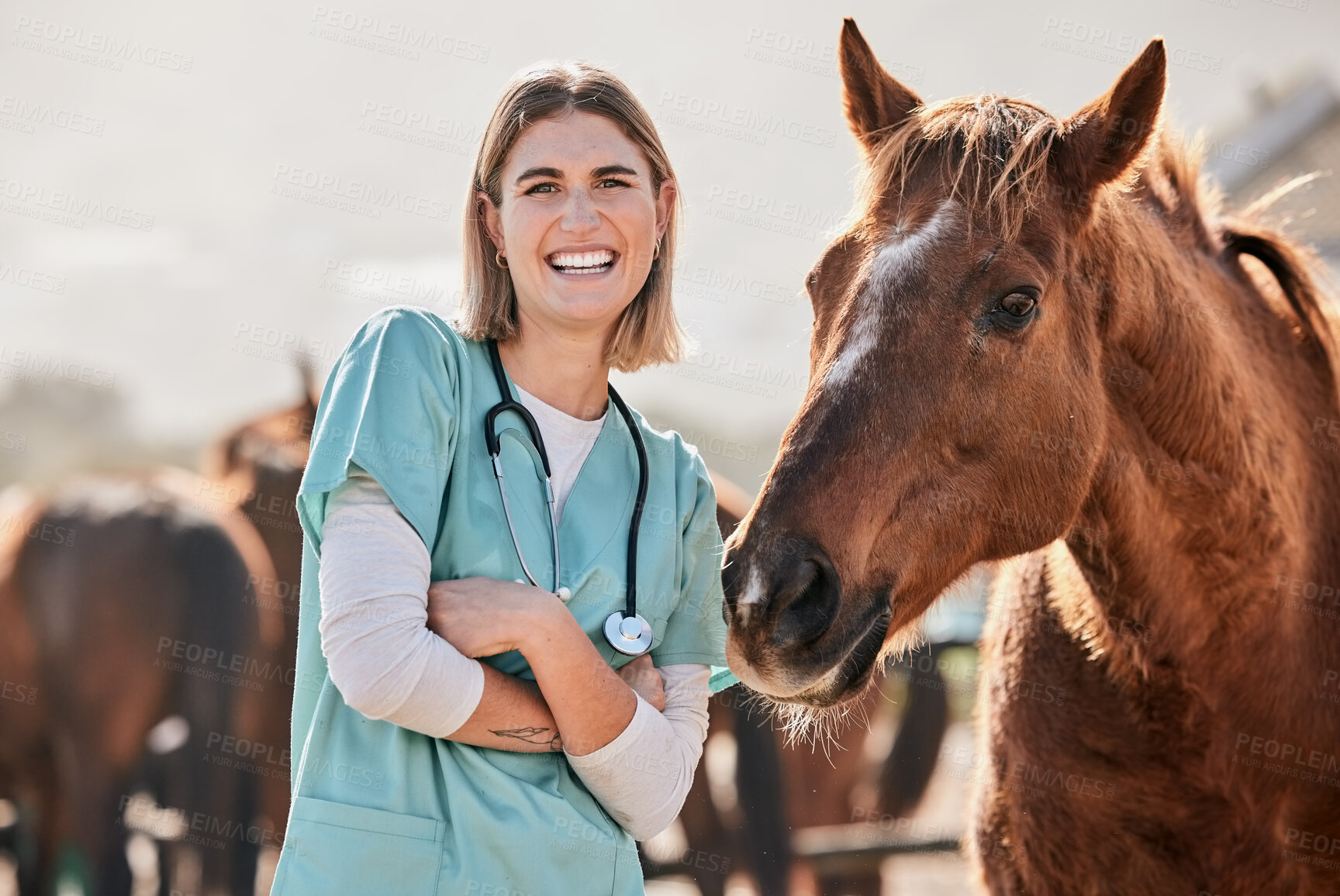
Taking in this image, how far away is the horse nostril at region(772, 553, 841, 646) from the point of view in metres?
1.67

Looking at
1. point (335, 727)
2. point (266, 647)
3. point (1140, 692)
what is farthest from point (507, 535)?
point (266, 647)

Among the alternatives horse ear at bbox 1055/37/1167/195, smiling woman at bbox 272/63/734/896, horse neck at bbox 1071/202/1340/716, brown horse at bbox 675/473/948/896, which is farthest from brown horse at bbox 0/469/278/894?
horse ear at bbox 1055/37/1167/195

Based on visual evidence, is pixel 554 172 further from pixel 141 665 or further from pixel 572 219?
pixel 141 665

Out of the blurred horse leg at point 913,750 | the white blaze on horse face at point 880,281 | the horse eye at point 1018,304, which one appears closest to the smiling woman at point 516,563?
the white blaze on horse face at point 880,281

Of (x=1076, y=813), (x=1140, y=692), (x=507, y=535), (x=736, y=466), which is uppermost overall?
(x=736, y=466)

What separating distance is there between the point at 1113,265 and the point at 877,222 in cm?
50

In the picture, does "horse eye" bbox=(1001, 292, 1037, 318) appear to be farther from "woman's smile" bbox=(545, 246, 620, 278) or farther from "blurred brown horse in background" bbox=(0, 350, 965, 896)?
"blurred brown horse in background" bbox=(0, 350, 965, 896)

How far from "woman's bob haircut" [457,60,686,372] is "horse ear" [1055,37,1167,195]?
814 millimetres

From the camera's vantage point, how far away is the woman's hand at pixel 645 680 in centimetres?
175

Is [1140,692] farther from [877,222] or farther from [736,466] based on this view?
[736,466]

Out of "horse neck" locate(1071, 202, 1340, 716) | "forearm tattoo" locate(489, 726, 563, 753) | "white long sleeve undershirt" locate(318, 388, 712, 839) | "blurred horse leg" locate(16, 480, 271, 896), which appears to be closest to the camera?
"white long sleeve undershirt" locate(318, 388, 712, 839)

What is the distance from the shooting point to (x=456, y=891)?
151 centimetres

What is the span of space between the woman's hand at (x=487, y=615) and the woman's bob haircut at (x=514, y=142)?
1.64ft

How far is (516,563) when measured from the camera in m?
1.68
